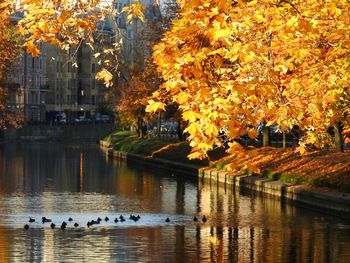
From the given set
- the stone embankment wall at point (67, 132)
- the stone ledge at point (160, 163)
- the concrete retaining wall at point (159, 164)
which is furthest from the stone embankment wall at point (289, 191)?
the stone embankment wall at point (67, 132)

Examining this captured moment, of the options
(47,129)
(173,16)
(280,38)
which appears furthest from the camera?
(47,129)

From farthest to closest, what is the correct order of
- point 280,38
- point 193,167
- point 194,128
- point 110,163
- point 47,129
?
point 47,129, point 110,163, point 193,167, point 280,38, point 194,128

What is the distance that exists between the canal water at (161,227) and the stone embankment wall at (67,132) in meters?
99.3

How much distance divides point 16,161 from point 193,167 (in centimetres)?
2526

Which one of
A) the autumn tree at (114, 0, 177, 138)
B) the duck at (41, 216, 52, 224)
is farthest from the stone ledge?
the duck at (41, 216, 52, 224)

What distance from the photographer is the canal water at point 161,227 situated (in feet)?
93.8

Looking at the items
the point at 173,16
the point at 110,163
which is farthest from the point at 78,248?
the point at 110,163

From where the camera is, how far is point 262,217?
38.6 m

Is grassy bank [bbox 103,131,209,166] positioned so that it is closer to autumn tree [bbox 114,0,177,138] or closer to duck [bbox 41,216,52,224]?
autumn tree [bbox 114,0,177,138]

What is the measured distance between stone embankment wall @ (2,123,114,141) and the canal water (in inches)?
3910

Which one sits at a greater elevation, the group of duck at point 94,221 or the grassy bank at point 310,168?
the grassy bank at point 310,168

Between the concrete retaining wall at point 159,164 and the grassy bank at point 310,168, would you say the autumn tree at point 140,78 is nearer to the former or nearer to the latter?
the concrete retaining wall at point 159,164

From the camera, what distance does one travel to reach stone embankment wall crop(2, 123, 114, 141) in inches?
6232

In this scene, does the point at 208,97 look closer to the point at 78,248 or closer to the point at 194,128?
the point at 194,128
